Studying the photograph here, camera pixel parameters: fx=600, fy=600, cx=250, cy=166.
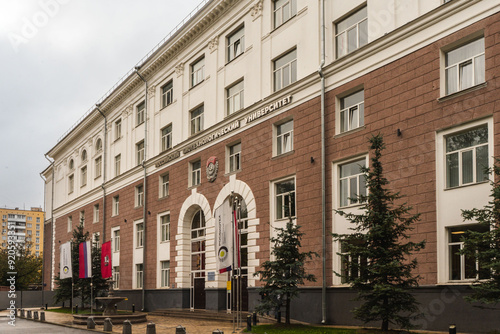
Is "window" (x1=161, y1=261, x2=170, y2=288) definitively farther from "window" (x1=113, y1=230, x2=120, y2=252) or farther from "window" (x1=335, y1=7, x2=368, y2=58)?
"window" (x1=335, y1=7, x2=368, y2=58)

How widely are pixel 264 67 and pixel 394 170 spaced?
10426 mm

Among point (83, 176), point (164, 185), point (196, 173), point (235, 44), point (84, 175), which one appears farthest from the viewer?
point (83, 176)

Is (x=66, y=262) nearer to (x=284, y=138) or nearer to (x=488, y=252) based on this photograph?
(x=284, y=138)

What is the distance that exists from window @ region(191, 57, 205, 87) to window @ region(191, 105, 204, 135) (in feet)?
5.50

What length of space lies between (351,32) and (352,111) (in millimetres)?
3278

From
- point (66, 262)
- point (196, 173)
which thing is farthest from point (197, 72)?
point (66, 262)

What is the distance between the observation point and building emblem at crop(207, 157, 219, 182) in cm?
3275

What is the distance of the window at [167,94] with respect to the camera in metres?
39.4

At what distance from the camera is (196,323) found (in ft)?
91.6

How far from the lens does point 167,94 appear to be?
40125 millimetres

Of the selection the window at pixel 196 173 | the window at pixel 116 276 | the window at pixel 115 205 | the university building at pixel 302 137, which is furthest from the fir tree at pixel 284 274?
the window at pixel 115 205

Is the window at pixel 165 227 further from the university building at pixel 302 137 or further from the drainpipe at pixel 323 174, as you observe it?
the drainpipe at pixel 323 174

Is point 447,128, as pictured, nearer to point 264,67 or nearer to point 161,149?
point 264,67

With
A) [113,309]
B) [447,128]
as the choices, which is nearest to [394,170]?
[447,128]
